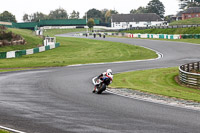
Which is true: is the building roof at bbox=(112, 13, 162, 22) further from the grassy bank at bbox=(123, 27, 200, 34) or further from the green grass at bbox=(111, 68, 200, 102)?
the green grass at bbox=(111, 68, 200, 102)

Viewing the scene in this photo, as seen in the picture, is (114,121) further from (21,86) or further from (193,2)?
(193,2)

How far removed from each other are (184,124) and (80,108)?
466cm

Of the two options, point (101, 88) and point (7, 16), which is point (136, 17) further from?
point (101, 88)

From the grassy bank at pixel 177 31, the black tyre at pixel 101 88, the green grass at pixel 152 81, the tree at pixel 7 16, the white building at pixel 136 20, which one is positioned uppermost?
the tree at pixel 7 16

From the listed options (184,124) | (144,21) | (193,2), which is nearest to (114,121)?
(184,124)

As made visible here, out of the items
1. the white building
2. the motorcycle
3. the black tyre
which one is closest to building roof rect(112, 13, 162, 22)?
the white building

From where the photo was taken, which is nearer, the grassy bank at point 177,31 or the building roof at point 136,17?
the grassy bank at point 177,31

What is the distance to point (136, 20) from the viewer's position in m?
182

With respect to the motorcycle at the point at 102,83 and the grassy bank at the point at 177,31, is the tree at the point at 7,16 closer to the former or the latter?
the grassy bank at the point at 177,31

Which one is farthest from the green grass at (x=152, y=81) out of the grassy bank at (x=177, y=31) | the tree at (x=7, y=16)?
the tree at (x=7, y=16)

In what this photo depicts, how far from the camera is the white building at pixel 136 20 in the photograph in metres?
181

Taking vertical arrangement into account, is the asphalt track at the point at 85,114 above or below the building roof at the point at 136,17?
below

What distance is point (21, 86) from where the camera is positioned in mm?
22078

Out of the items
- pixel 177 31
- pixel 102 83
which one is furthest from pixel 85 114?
pixel 177 31
